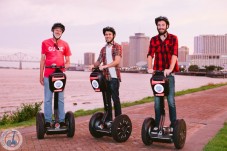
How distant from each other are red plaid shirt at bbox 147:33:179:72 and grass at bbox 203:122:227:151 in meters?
1.44

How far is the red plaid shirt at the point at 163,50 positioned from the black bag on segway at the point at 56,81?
5.61 feet

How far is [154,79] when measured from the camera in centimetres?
633

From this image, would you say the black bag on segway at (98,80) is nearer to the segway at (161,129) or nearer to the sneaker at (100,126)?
the sneaker at (100,126)

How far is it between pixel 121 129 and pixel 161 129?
76cm

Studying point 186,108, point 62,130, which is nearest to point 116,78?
point 62,130

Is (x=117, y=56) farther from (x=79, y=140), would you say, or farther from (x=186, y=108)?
(x=186, y=108)

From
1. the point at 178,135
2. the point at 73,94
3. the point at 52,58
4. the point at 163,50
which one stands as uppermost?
the point at 163,50

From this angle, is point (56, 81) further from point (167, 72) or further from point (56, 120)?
point (167, 72)

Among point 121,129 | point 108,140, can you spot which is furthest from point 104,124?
point 121,129

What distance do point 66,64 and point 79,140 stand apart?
58.5 inches

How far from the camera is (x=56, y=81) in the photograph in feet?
23.5

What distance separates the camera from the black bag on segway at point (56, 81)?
7.12 m

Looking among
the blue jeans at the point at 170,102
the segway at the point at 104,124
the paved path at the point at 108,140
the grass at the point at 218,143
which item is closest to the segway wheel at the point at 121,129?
the segway at the point at 104,124

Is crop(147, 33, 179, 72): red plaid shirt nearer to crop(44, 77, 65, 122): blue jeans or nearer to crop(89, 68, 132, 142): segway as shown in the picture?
crop(89, 68, 132, 142): segway
